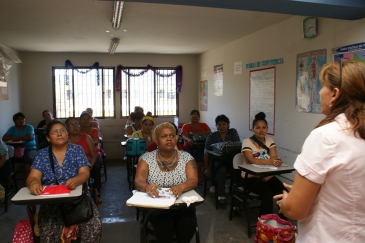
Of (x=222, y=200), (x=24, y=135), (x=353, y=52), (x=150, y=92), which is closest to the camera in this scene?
(x=353, y=52)

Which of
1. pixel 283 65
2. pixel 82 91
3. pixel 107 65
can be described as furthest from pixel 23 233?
pixel 107 65

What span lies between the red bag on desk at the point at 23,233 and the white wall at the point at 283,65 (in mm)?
3346

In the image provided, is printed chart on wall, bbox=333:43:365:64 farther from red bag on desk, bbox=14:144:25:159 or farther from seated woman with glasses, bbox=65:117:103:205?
red bag on desk, bbox=14:144:25:159

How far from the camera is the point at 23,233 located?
247cm

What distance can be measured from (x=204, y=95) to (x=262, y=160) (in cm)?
471

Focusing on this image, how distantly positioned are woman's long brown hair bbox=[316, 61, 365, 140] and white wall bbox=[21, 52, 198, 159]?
24.7 ft

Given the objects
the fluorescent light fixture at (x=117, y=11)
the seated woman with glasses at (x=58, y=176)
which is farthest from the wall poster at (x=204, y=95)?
the seated woman with glasses at (x=58, y=176)

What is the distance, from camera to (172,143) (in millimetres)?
2771

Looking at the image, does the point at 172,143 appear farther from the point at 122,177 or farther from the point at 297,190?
the point at 122,177

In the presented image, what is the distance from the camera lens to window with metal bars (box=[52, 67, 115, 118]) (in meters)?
8.07

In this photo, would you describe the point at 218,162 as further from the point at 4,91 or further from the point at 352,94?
the point at 4,91

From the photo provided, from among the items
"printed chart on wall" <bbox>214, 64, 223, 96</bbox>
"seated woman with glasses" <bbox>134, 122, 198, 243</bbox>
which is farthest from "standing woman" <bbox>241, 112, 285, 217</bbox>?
"printed chart on wall" <bbox>214, 64, 223, 96</bbox>

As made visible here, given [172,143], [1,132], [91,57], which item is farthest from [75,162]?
[91,57]

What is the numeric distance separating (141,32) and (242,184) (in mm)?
3350
